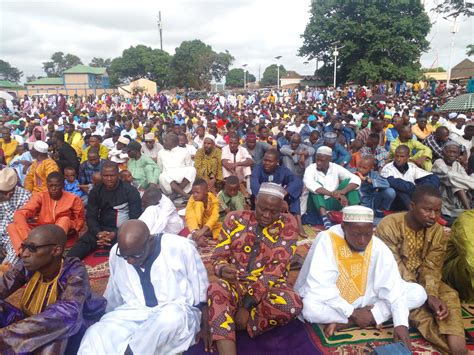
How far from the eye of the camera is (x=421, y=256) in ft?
11.0

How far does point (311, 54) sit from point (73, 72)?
3769 cm

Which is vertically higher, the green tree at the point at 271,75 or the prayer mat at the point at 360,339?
the green tree at the point at 271,75

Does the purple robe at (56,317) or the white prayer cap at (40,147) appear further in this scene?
the white prayer cap at (40,147)

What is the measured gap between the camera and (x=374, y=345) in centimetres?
289

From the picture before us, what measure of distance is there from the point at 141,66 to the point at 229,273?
57703 mm

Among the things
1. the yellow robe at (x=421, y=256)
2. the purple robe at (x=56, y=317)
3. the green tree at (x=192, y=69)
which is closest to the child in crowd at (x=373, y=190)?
the yellow robe at (x=421, y=256)

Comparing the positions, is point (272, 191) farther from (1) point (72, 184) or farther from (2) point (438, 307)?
(1) point (72, 184)

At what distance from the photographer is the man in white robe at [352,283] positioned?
292 centimetres

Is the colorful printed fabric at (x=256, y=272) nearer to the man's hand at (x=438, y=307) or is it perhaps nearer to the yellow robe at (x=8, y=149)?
the man's hand at (x=438, y=307)

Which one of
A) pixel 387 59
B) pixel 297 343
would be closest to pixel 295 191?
pixel 297 343

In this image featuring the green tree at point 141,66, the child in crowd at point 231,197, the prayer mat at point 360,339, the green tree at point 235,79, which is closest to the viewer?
the prayer mat at point 360,339

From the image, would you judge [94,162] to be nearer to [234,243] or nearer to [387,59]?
[234,243]

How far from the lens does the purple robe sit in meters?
2.19

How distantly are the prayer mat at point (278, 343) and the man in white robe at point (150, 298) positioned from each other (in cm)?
31
